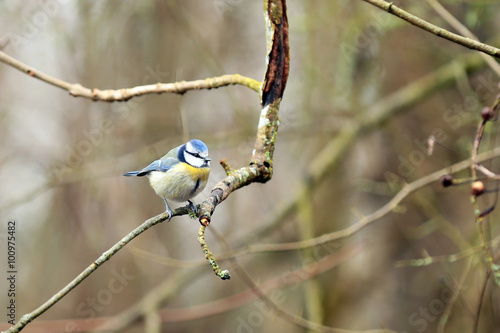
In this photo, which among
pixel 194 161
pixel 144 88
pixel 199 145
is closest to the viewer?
pixel 144 88

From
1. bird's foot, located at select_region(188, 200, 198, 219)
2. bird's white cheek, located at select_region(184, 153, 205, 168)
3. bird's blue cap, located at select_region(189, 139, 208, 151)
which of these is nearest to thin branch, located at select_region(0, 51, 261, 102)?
bird's blue cap, located at select_region(189, 139, 208, 151)

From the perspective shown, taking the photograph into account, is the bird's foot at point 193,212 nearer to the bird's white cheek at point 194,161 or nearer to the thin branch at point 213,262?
the thin branch at point 213,262

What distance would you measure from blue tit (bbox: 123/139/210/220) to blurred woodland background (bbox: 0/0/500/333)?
218cm

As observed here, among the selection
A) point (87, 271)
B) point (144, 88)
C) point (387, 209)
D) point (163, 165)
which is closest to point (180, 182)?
point (163, 165)

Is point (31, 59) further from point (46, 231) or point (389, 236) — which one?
point (389, 236)

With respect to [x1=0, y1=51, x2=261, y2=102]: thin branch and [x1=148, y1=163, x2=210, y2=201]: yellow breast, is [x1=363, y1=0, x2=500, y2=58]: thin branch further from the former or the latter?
[x1=148, y1=163, x2=210, y2=201]: yellow breast

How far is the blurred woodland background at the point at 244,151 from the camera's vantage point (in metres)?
5.15

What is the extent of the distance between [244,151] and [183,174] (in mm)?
3085

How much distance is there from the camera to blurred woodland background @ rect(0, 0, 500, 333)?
16.9 feet

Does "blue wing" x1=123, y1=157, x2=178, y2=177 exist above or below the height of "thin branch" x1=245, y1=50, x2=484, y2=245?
below

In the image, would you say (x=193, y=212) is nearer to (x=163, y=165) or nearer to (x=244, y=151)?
(x=163, y=165)

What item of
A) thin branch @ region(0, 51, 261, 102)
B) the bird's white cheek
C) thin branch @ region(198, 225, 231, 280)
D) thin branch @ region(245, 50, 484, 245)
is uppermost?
thin branch @ region(245, 50, 484, 245)

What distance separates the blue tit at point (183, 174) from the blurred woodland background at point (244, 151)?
218cm

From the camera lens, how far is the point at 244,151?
5.70m
